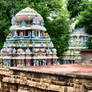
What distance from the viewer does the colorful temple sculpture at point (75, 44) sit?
2856 cm

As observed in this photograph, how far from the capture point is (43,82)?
6.09m

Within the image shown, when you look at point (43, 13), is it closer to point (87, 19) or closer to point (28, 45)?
point (87, 19)

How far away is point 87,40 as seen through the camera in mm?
29031

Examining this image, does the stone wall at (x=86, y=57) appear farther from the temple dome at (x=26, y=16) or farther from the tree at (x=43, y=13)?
the tree at (x=43, y=13)

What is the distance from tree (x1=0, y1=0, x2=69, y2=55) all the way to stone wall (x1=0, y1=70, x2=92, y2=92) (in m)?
21.0

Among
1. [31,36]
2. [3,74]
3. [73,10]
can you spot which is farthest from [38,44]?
[73,10]

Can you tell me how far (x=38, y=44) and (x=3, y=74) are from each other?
47.0 ft

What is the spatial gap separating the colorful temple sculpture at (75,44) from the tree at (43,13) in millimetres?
795

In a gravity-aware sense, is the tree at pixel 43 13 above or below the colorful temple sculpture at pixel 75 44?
above

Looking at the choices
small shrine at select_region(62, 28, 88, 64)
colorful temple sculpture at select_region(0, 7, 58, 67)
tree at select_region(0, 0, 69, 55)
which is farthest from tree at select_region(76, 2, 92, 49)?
colorful temple sculpture at select_region(0, 7, 58, 67)

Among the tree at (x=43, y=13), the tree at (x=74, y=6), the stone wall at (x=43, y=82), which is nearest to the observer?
the stone wall at (x=43, y=82)

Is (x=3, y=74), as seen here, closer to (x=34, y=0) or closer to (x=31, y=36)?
(x=31, y=36)

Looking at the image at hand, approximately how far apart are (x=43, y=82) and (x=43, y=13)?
2285cm

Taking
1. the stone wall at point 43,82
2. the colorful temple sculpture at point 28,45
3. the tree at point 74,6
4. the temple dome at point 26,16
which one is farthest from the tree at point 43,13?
the stone wall at point 43,82
